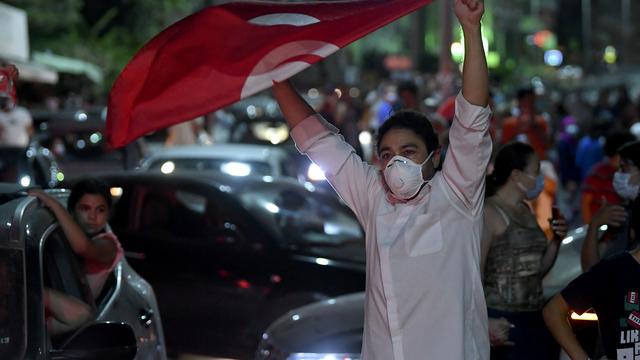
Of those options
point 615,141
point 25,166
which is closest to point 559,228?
point 615,141

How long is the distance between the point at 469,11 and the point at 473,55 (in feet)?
0.47

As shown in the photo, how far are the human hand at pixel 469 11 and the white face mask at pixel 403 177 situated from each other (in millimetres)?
503

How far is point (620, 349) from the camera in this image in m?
4.54

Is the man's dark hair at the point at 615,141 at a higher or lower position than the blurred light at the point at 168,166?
lower

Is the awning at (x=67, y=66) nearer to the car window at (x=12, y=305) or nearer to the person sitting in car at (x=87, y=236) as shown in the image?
the person sitting in car at (x=87, y=236)

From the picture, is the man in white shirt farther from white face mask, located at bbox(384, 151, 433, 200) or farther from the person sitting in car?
white face mask, located at bbox(384, 151, 433, 200)

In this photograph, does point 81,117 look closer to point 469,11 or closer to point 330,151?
point 330,151

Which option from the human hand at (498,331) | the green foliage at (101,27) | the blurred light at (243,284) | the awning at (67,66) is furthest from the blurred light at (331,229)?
the green foliage at (101,27)

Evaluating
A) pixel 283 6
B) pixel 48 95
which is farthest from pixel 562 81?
pixel 283 6

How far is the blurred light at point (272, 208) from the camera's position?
10.5m

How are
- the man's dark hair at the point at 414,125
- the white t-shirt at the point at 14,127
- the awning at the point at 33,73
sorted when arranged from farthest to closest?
the awning at the point at 33,73 → the white t-shirt at the point at 14,127 → the man's dark hair at the point at 414,125

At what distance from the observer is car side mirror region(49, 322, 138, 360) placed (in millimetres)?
4988

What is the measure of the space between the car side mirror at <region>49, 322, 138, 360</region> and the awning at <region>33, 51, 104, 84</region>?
26851 millimetres

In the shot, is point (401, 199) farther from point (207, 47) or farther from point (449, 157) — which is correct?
point (207, 47)
